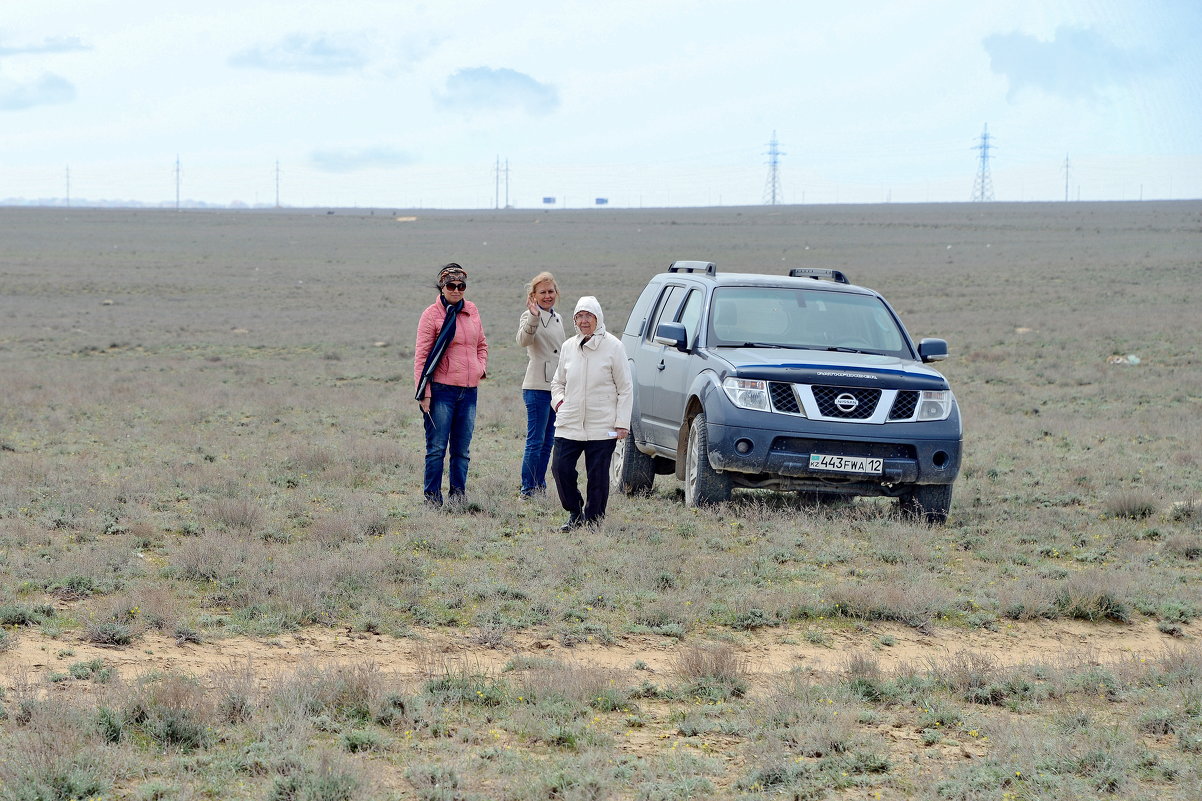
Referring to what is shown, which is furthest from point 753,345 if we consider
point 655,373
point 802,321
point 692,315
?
point 655,373

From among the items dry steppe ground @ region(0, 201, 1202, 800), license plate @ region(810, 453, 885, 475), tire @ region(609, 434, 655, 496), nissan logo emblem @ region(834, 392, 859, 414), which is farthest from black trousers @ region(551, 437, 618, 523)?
tire @ region(609, 434, 655, 496)

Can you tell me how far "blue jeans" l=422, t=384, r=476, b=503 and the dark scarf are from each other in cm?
20

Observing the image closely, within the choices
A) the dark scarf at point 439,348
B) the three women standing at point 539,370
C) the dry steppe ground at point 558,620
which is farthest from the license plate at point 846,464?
the dark scarf at point 439,348

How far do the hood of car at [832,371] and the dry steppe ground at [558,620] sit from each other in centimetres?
109

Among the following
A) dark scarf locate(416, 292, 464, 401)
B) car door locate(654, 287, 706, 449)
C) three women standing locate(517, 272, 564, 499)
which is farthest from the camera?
car door locate(654, 287, 706, 449)

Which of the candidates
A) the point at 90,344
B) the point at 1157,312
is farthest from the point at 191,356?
the point at 1157,312

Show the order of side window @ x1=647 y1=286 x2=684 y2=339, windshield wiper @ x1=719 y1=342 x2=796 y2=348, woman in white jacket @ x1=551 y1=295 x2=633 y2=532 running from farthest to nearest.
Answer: side window @ x1=647 y1=286 x2=684 y2=339
windshield wiper @ x1=719 y1=342 x2=796 y2=348
woman in white jacket @ x1=551 y1=295 x2=633 y2=532

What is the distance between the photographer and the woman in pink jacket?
9.61m

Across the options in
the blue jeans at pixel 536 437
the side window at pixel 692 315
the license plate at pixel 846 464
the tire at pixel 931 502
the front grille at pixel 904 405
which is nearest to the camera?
the license plate at pixel 846 464

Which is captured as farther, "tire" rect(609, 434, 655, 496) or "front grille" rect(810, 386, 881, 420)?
"tire" rect(609, 434, 655, 496)

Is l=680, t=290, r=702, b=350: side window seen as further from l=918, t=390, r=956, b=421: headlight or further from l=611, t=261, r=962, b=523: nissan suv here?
l=918, t=390, r=956, b=421: headlight

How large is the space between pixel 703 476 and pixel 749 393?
0.78 metres

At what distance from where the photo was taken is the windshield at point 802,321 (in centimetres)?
1023

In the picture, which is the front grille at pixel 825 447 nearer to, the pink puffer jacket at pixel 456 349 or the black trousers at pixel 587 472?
the black trousers at pixel 587 472
